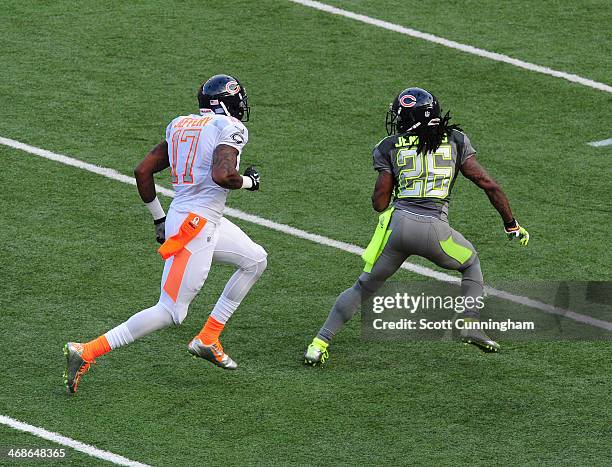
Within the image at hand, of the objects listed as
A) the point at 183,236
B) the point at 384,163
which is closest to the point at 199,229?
the point at 183,236

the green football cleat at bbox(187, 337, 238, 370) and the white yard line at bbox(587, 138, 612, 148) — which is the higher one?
the white yard line at bbox(587, 138, 612, 148)

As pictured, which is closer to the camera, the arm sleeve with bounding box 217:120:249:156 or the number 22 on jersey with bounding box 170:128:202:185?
the arm sleeve with bounding box 217:120:249:156

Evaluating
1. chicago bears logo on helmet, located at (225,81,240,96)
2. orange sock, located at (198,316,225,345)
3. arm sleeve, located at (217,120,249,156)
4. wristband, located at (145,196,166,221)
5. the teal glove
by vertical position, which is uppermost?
chicago bears logo on helmet, located at (225,81,240,96)

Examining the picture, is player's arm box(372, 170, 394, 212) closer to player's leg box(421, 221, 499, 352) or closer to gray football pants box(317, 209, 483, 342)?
gray football pants box(317, 209, 483, 342)

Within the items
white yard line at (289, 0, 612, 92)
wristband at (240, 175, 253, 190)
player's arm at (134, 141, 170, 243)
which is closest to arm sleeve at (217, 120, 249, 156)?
wristband at (240, 175, 253, 190)

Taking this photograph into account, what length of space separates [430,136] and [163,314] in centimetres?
220

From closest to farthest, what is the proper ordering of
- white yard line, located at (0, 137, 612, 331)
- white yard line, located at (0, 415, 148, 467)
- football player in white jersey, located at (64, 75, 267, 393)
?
white yard line, located at (0, 415, 148, 467)
football player in white jersey, located at (64, 75, 267, 393)
white yard line, located at (0, 137, 612, 331)

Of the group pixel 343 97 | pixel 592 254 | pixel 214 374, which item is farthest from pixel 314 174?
pixel 214 374

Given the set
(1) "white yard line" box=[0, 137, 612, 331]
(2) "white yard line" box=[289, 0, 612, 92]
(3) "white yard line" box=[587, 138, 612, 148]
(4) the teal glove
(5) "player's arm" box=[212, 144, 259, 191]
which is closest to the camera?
(5) "player's arm" box=[212, 144, 259, 191]

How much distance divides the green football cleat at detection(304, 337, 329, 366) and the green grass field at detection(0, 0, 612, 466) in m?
0.08

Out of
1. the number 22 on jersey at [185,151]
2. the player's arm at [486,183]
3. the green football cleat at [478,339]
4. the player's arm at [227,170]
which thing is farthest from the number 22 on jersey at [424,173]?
the number 22 on jersey at [185,151]

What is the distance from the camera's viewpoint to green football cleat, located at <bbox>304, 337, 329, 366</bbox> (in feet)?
32.3

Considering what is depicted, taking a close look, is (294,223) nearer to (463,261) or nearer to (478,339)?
(463,261)

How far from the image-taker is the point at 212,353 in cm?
966
